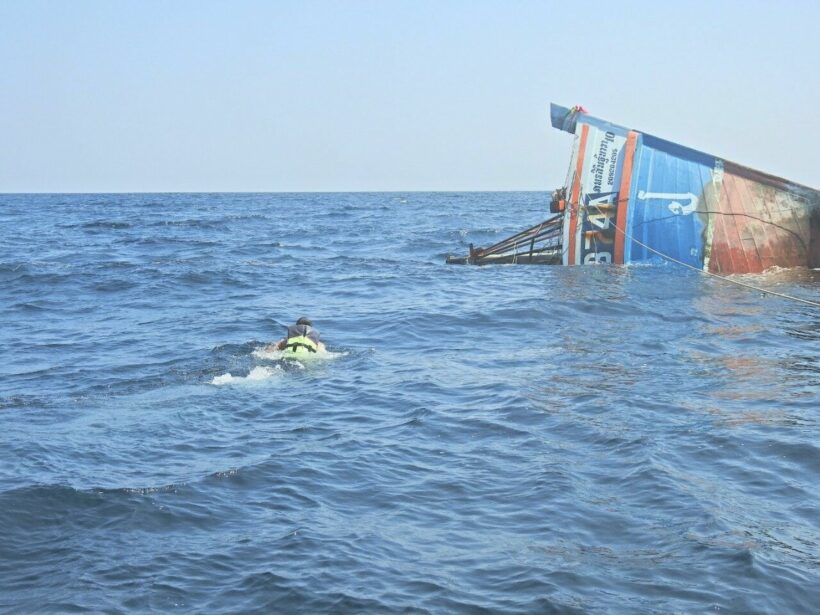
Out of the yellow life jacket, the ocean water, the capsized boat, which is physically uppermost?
the capsized boat

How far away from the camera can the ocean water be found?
690 cm

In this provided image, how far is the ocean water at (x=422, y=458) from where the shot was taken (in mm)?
6898

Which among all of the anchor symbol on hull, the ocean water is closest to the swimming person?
the ocean water

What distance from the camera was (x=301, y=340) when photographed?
49.2 feet

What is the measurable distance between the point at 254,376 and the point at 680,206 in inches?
573

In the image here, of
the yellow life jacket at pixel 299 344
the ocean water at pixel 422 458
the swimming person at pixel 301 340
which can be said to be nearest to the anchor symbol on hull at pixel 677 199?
the ocean water at pixel 422 458

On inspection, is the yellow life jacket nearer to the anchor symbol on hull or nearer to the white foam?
the white foam

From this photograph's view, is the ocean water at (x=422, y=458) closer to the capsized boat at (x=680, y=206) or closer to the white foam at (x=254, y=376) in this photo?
the white foam at (x=254, y=376)

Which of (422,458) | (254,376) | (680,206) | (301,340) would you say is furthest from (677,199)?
(422,458)

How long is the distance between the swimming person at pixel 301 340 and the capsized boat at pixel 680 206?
12.0 metres

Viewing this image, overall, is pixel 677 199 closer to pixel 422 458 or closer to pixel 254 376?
pixel 254 376

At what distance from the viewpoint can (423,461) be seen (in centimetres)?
988

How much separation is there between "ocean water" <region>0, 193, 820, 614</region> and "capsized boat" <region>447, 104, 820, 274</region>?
10.2ft

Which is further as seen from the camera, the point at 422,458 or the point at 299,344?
the point at 299,344
